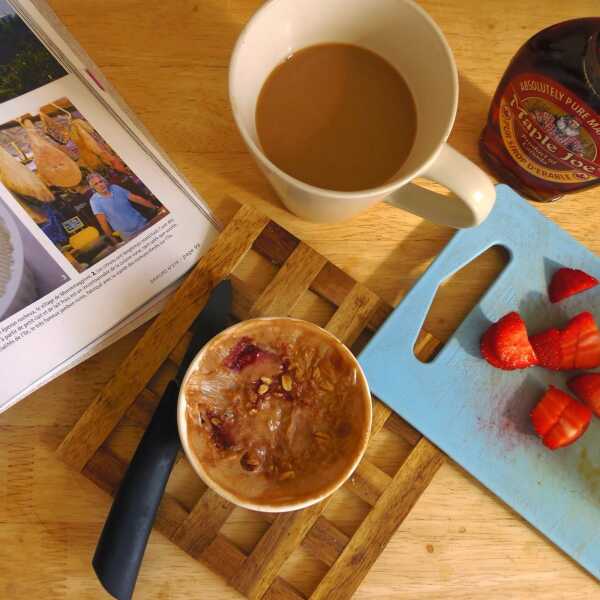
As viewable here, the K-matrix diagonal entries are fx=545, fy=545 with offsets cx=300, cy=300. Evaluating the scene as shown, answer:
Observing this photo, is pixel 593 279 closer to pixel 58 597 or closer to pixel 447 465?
pixel 447 465

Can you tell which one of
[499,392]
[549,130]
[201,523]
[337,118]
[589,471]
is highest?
[337,118]

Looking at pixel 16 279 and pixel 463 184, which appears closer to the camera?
pixel 463 184

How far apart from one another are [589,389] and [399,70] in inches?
16.2

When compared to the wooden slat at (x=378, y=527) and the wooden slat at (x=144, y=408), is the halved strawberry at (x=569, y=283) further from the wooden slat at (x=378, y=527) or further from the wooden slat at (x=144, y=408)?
the wooden slat at (x=144, y=408)

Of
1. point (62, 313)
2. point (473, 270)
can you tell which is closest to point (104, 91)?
point (62, 313)

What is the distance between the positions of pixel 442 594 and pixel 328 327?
0.33 m

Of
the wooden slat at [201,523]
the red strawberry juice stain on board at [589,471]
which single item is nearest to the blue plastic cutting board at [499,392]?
the red strawberry juice stain on board at [589,471]

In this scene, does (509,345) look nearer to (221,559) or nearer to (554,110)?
(554,110)

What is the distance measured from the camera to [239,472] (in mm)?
540

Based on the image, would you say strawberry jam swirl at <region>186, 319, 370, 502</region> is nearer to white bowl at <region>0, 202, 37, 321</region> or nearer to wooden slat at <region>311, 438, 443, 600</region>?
wooden slat at <region>311, 438, 443, 600</region>

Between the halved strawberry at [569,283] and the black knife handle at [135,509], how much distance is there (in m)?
0.46

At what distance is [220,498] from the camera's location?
59 cm

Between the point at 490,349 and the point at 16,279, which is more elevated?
the point at 16,279

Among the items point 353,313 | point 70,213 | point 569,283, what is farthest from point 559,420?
point 70,213
